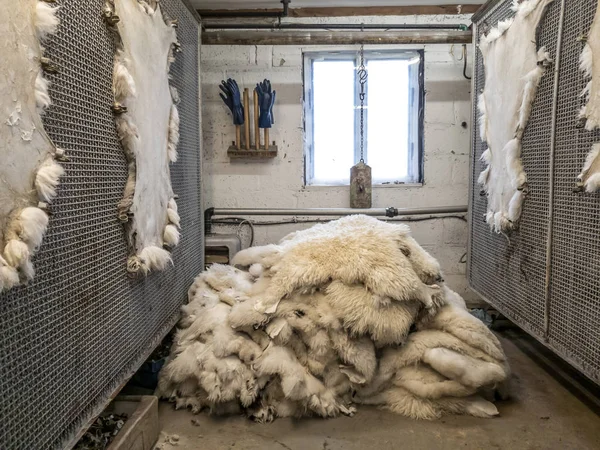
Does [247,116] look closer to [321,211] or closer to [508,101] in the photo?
[321,211]

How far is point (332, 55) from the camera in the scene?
297 cm

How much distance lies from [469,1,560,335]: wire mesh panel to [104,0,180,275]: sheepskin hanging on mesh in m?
1.47

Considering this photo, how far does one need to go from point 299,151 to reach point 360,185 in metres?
0.46

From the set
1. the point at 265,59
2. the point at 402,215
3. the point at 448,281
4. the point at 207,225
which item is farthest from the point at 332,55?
the point at 448,281

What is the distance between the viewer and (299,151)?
296cm

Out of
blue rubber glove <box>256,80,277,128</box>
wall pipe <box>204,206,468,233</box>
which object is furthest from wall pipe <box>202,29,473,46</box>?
wall pipe <box>204,206,468,233</box>

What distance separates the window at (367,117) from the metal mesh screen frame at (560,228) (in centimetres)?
93

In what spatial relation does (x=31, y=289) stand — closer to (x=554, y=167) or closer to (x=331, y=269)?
(x=331, y=269)

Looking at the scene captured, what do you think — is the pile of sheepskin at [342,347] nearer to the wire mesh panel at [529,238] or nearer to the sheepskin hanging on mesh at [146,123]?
the wire mesh panel at [529,238]


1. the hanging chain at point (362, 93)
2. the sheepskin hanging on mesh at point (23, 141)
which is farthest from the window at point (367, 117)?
the sheepskin hanging on mesh at point (23, 141)

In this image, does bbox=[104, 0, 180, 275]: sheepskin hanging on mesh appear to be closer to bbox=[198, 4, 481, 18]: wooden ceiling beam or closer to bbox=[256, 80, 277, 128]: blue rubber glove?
bbox=[256, 80, 277, 128]: blue rubber glove

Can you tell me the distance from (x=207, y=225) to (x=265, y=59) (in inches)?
44.9

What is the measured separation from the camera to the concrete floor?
1.54m

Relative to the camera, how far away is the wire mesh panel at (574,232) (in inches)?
Answer: 57.6
